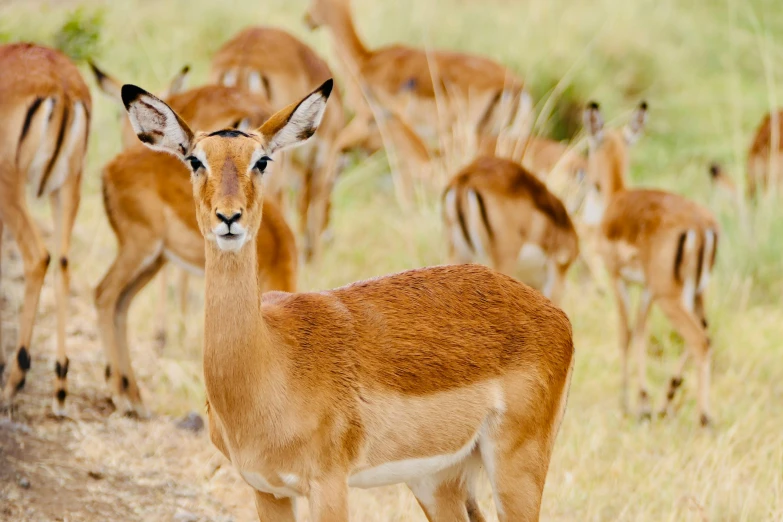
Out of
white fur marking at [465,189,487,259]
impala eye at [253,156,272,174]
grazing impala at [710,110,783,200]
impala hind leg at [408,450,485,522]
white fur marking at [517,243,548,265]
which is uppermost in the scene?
impala eye at [253,156,272,174]

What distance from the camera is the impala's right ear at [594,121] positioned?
23.2 feet

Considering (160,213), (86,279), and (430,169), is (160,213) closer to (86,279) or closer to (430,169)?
(86,279)

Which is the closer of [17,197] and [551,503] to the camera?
[551,503]

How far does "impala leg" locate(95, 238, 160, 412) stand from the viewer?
17.3ft

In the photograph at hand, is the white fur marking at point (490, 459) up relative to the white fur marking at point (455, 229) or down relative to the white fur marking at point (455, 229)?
up

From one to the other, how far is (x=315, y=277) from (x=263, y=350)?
14.2 feet

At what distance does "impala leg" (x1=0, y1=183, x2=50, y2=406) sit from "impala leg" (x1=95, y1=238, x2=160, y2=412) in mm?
335

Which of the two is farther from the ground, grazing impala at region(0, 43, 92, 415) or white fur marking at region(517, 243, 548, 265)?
grazing impala at region(0, 43, 92, 415)

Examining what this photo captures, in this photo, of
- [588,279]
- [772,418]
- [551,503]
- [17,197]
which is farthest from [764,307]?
[17,197]

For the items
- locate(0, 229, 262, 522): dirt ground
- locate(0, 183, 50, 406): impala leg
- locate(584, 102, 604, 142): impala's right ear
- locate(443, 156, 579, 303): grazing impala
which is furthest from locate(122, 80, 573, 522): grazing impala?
locate(584, 102, 604, 142): impala's right ear

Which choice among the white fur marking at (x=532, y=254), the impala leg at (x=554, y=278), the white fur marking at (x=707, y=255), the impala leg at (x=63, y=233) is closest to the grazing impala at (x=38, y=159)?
the impala leg at (x=63, y=233)

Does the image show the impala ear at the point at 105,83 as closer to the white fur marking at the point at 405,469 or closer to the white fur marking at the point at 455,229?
the white fur marking at the point at 455,229

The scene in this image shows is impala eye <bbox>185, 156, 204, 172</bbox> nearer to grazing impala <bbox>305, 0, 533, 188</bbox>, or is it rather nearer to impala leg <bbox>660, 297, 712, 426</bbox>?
impala leg <bbox>660, 297, 712, 426</bbox>

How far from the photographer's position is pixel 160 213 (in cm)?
523
